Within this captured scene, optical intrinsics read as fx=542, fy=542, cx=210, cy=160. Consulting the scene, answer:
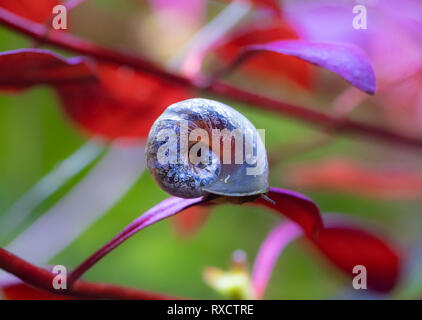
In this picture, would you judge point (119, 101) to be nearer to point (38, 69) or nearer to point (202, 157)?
point (38, 69)

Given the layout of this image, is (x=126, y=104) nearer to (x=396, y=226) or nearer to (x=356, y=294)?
(x=356, y=294)

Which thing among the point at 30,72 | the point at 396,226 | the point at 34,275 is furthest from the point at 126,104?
the point at 396,226

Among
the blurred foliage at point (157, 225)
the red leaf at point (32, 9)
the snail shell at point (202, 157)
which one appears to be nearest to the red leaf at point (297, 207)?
the snail shell at point (202, 157)

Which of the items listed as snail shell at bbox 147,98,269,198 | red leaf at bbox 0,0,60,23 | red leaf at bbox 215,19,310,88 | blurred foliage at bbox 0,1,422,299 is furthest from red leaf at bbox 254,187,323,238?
blurred foliage at bbox 0,1,422,299

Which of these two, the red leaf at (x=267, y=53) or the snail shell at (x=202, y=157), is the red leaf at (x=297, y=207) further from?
the red leaf at (x=267, y=53)

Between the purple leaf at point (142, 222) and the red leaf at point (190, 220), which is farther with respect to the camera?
the red leaf at point (190, 220)
